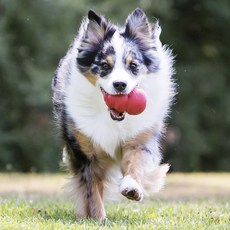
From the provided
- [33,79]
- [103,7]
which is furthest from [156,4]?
[33,79]

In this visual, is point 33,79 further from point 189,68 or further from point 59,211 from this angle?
point 59,211

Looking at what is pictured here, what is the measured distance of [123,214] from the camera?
7.61 meters

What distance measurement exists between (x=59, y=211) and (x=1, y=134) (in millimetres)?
14753

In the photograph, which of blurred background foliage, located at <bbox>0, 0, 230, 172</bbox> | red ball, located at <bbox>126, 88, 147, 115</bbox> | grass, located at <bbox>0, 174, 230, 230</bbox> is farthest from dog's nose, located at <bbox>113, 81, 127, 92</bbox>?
blurred background foliage, located at <bbox>0, 0, 230, 172</bbox>

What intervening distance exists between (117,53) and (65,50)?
1643 centimetres

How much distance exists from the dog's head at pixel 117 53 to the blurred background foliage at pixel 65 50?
1361 cm

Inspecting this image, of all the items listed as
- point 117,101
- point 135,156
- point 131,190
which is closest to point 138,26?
point 117,101

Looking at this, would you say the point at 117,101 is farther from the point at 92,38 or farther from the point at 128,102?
the point at 92,38

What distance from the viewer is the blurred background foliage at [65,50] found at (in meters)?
22.7

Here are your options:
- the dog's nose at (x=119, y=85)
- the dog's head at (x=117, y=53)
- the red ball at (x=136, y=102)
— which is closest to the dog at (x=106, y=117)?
the dog's head at (x=117, y=53)

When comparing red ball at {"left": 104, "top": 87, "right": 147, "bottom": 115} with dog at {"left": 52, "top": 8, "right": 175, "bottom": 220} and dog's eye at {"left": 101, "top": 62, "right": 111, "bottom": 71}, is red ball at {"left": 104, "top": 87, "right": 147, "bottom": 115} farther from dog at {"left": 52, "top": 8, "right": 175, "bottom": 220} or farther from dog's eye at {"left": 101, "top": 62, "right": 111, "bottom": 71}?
dog's eye at {"left": 101, "top": 62, "right": 111, "bottom": 71}

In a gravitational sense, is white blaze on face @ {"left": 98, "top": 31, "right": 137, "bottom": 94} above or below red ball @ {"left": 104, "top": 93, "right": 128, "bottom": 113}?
above

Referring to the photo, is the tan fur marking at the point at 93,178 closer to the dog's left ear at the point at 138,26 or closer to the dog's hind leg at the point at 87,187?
the dog's hind leg at the point at 87,187

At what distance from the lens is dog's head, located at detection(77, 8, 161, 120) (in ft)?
22.5
